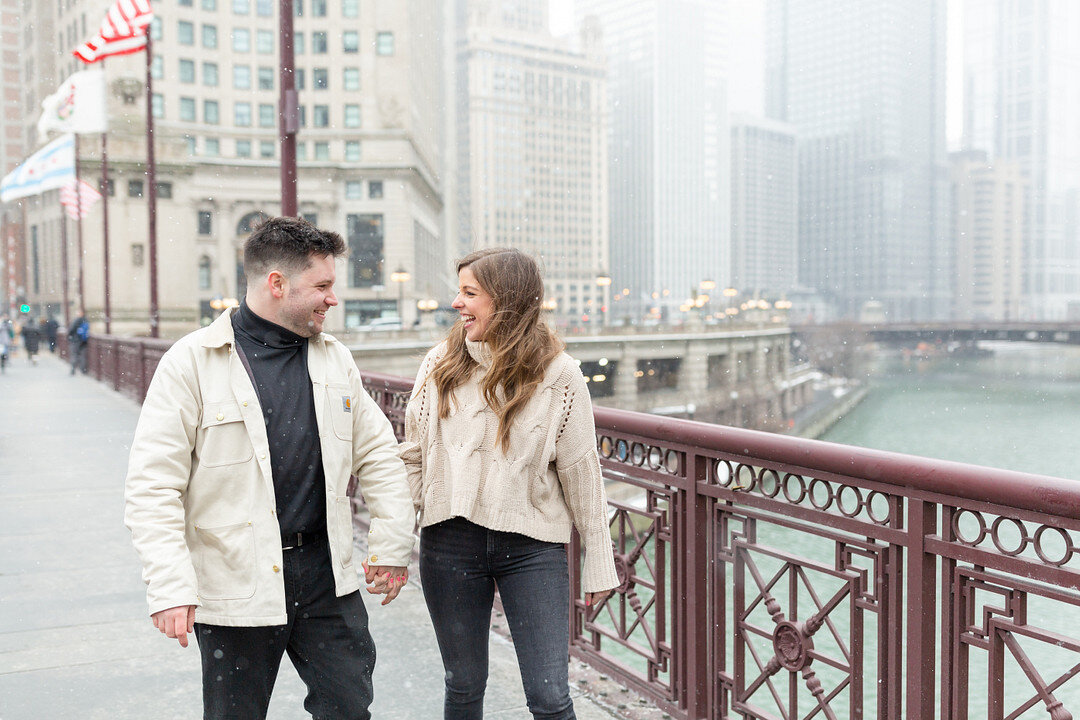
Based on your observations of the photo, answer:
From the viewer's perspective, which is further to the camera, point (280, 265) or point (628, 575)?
point (628, 575)

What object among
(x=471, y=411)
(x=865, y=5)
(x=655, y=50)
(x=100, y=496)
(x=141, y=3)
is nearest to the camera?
(x=471, y=411)

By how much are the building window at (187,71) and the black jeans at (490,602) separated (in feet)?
248

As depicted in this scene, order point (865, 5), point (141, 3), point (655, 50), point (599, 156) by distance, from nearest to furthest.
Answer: point (141, 3) → point (599, 156) → point (865, 5) → point (655, 50)

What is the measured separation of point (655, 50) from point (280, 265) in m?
188

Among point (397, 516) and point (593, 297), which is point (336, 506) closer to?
point (397, 516)

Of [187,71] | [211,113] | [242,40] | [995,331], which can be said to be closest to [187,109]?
[211,113]

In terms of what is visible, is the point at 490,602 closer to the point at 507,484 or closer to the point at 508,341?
the point at 507,484

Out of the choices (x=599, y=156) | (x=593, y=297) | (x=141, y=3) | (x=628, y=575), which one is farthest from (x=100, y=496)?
(x=599, y=156)

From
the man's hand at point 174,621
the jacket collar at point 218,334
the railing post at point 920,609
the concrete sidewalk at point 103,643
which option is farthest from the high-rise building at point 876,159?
the man's hand at point 174,621

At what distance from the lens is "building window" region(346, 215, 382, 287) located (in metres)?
73.0

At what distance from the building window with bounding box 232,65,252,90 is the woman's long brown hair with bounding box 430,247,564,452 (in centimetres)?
7582

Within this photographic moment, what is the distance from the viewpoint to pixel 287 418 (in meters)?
2.68

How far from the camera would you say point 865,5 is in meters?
167

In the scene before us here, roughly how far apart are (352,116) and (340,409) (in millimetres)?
74212
